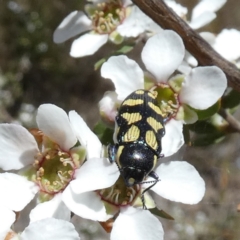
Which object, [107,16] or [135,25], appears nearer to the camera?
[135,25]

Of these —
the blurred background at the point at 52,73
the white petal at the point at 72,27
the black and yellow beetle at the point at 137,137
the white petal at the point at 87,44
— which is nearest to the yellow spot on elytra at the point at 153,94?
the black and yellow beetle at the point at 137,137

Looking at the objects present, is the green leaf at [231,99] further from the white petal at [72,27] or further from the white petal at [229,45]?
the white petal at [72,27]

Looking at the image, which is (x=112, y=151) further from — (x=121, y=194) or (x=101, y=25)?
(x=101, y=25)

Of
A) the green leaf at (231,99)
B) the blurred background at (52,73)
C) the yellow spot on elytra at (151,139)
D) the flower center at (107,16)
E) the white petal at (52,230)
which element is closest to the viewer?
the white petal at (52,230)

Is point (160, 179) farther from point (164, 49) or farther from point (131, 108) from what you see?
point (164, 49)

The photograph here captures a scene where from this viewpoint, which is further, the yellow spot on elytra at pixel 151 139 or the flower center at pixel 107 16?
the flower center at pixel 107 16

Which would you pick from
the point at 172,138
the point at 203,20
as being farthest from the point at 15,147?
the point at 203,20
